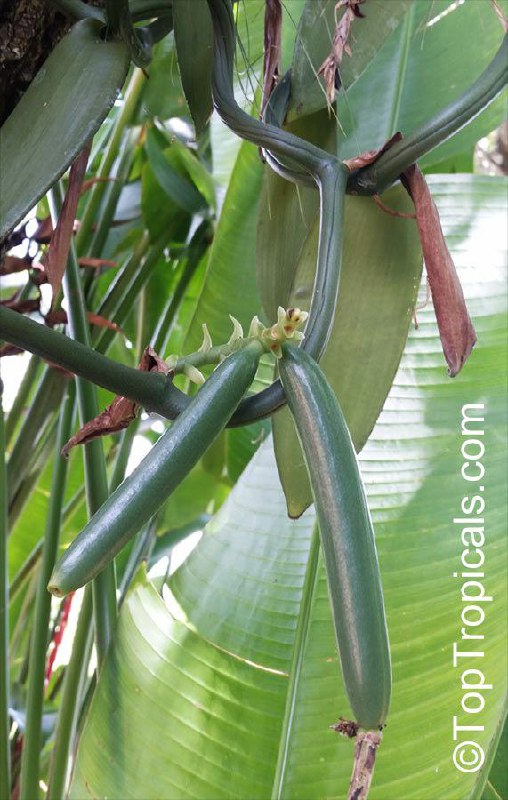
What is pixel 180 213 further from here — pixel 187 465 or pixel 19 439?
pixel 187 465

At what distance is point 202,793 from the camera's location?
0.45 meters

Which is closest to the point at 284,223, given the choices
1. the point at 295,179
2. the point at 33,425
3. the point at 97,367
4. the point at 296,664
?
the point at 295,179

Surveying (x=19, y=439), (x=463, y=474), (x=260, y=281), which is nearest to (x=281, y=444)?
(x=260, y=281)

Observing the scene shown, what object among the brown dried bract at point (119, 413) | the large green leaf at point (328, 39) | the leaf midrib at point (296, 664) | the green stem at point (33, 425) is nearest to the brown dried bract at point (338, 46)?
the large green leaf at point (328, 39)

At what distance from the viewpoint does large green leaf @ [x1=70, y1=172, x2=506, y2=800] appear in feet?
1.47

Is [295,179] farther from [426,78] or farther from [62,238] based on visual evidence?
[426,78]

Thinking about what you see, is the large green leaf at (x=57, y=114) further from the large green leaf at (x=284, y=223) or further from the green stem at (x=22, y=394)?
the green stem at (x=22, y=394)

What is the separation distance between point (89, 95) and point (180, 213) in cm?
51

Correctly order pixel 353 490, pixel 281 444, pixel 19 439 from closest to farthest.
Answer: pixel 353 490 → pixel 281 444 → pixel 19 439

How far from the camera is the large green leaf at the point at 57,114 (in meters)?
0.22

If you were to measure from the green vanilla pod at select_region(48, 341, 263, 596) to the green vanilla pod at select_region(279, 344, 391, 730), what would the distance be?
0.01 meters

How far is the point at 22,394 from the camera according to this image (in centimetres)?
68

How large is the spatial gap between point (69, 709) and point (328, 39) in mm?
457

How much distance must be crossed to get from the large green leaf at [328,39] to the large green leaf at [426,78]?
23 cm
